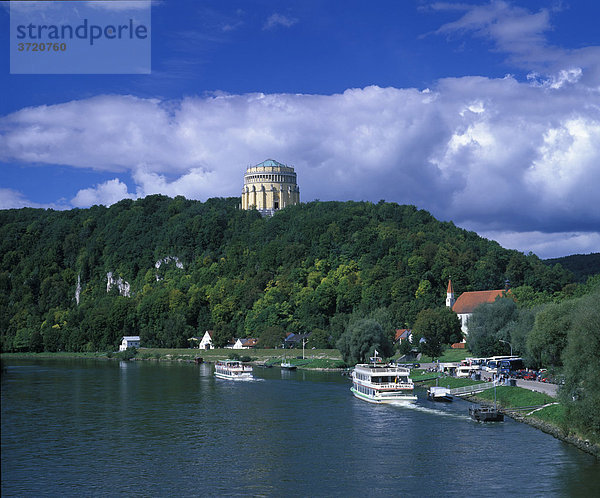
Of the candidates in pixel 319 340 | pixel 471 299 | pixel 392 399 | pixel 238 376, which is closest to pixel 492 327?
pixel 392 399

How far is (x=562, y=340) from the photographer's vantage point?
187 feet

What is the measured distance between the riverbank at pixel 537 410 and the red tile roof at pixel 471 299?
53.7 metres

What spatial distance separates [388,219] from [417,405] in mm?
106788

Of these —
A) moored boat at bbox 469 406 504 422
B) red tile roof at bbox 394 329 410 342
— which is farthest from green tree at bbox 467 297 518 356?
moored boat at bbox 469 406 504 422

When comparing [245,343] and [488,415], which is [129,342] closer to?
[245,343]

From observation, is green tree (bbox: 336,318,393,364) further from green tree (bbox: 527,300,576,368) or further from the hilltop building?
green tree (bbox: 527,300,576,368)

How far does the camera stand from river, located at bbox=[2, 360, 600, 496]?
1378 inches

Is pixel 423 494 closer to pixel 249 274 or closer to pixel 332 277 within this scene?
pixel 332 277

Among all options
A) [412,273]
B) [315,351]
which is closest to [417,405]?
[315,351]

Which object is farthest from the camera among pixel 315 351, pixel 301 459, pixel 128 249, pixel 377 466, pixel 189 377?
pixel 128 249

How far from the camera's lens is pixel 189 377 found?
304 ft

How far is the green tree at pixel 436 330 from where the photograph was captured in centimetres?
9762

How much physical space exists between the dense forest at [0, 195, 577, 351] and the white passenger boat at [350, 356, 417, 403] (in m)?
34.9

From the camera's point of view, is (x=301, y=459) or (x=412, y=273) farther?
(x=412, y=273)
